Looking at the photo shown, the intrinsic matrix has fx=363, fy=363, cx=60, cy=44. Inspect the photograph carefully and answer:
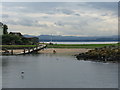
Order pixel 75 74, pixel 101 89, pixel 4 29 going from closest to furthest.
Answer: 1. pixel 101 89
2. pixel 75 74
3. pixel 4 29

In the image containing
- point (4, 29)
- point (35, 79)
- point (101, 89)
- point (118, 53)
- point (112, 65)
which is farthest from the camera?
point (4, 29)

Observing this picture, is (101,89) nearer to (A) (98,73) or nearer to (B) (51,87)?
(B) (51,87)

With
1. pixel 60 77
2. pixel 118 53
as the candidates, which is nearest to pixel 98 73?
pixel 60 77

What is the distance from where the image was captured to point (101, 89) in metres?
24.6

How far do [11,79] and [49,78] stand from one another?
3.04 m

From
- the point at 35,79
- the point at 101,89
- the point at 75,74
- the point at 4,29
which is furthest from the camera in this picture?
the point at 4,29

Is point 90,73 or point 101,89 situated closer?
point 101,89

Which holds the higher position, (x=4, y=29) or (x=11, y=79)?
(x=4, y=29)

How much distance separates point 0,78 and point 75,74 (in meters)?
6.81

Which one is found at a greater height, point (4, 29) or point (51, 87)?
point (4, 29)

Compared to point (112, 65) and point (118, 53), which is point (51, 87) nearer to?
point (112, 65)

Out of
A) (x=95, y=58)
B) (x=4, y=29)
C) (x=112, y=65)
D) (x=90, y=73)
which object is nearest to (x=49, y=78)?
(x=90, y=73)

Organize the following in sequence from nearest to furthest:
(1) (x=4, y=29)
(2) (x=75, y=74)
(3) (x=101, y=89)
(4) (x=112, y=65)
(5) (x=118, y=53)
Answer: (3) (x=101, y=89)
(2) (x=75, y=74)
(4) (x=112, y=65)
(5) (x=118, y=53)
(1) (x=4, y=29)

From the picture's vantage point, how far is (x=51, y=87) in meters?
25.2
